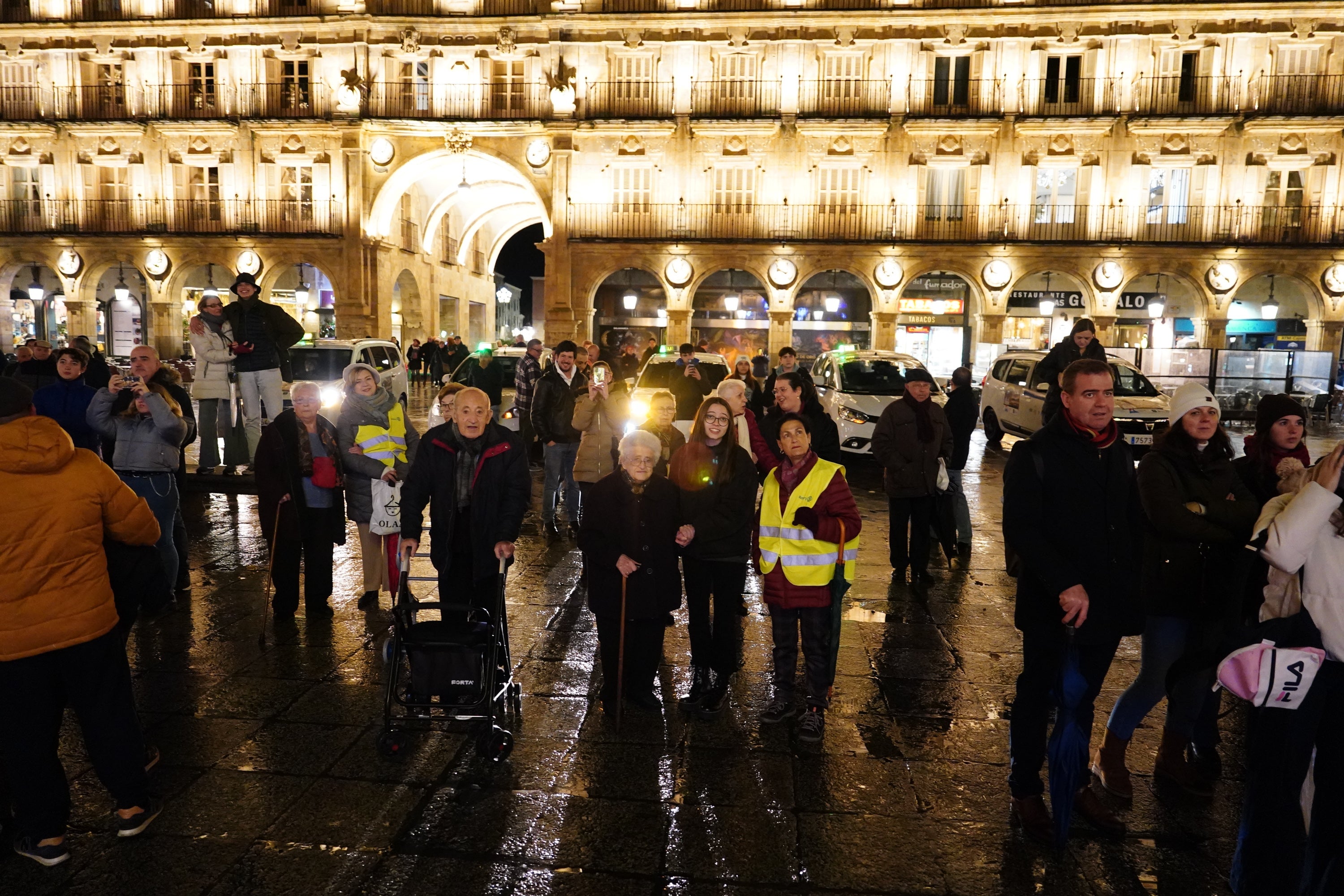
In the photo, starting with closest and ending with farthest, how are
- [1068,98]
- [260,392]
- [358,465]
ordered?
[358,465]
[260,392]
[1068,98]

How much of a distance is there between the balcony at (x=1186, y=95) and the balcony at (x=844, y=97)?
7.22 metres

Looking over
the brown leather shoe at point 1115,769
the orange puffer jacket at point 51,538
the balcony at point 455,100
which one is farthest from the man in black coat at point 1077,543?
the balcony at point 455,100

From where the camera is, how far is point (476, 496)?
15.9 feet

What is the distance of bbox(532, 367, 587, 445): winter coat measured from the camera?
28.9 ft

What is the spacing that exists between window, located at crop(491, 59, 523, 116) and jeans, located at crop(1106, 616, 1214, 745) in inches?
1068

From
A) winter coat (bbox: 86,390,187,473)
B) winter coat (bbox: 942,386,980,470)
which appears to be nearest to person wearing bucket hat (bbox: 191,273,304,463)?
winter coat (bbox: 86,390,187,473)

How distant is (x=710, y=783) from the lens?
404 centimetres

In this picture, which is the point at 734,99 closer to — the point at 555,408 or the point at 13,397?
the point at 555,408

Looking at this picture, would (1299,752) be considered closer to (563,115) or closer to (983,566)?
(983,566)

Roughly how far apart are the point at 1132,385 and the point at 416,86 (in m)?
22.8

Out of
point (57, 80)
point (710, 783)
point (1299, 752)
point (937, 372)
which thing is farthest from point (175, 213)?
point (1299, 752)

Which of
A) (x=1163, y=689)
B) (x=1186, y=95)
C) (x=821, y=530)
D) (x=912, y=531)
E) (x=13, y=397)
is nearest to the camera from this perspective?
(x=13, y=397)

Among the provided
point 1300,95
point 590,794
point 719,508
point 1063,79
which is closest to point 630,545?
point 719,508

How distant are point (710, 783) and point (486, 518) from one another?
1.84 metres
